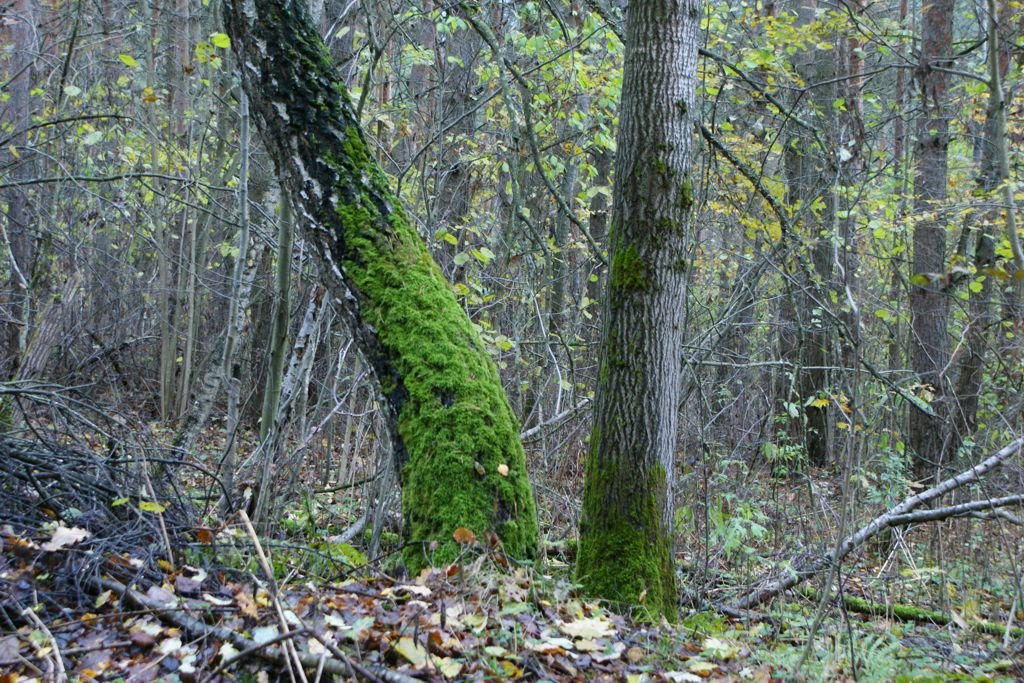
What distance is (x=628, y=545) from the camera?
156 inches

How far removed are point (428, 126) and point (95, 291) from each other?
5.50 m

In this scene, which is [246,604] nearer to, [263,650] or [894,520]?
[263,650]

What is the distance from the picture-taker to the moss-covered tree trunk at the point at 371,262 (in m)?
3.74

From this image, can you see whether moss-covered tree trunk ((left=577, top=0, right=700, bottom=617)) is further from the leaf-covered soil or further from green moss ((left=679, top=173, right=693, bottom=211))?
the leaf-covered soil

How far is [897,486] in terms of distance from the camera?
7.53m

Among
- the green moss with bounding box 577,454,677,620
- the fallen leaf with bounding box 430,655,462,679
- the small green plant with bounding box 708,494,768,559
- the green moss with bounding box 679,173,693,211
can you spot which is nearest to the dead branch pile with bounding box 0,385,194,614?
the fallen leaf with bounding box 430,655,462,679

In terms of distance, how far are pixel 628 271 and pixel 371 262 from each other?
4.38ft

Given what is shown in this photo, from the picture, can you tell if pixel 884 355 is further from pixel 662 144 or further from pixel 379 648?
pixel 379 648

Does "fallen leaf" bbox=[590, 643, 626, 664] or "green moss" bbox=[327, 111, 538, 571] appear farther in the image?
"green moss" bbox=[327, 111, 538, 571]

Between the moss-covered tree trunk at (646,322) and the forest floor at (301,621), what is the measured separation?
336mm

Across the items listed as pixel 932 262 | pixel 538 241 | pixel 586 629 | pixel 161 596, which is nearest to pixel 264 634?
pixel 161 596

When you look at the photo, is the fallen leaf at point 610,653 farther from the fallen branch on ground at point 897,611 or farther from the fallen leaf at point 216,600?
the fallen branch on ground at point 897,611

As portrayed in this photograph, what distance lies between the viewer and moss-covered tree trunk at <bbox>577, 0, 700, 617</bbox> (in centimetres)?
A: 401

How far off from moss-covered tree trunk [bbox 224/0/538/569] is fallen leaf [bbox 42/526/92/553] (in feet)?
4.48
